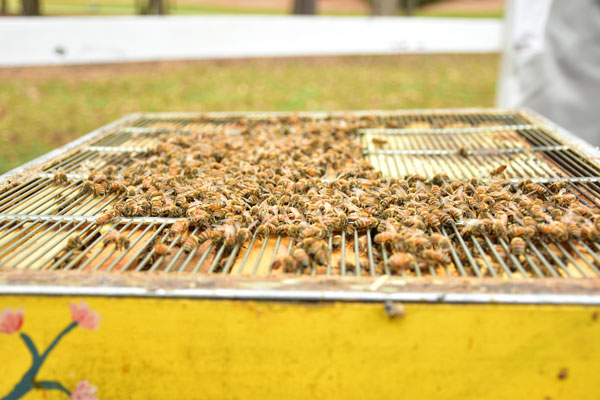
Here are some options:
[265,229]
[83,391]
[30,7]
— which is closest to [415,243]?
[265,229]

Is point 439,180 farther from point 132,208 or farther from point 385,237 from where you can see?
point 132,208

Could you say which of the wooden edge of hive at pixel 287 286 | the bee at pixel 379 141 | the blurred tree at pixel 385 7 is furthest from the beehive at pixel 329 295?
the blurred tree at pixel 385 7

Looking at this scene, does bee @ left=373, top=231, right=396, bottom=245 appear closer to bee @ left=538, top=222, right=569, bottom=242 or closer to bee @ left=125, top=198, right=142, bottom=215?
bee @ left=538, top=222, right=569, bottom=242

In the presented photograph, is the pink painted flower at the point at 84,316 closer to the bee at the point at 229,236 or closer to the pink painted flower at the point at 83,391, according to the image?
the pink painted flower at the point at 83,391

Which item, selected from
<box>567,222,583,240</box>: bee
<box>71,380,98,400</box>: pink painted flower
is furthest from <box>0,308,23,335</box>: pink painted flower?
<box>567,222,583,240</box>: bee

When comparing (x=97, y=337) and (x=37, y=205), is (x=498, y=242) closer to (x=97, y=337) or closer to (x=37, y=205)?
(x=97, y=337)

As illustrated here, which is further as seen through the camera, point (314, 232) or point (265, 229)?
point (265, 229)
